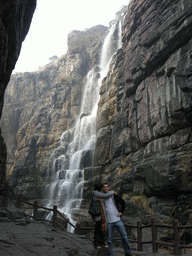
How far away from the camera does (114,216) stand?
545cm

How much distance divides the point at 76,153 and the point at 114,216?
26.2 metres

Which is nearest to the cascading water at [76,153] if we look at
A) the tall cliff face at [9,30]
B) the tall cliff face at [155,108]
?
the tall cliff face at [155,108]

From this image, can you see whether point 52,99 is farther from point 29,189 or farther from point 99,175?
point 99,175

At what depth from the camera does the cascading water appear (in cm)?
2636

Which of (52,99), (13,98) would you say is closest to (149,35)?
(52,99)

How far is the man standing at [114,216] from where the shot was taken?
5422mm

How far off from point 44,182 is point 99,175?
12.3 meters

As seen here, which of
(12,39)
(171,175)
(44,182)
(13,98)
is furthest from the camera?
(13,98)

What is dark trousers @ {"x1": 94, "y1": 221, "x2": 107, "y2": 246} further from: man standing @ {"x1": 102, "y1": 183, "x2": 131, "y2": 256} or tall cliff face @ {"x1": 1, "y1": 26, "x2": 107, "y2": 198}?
tall cliff face @ {"x1": 1, "y1": 26, "x2": 107, "y2": 198}

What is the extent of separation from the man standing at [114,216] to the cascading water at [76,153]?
15387mm

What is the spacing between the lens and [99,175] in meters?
25.6

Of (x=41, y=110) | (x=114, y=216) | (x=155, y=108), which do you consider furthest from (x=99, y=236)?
(x=41, y=110)

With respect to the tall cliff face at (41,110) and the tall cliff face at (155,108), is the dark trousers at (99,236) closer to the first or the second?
the tall cliff face at (155,108)

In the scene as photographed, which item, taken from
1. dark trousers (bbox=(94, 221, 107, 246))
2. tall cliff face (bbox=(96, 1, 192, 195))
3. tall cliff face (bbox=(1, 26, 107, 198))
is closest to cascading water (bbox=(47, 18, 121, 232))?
tall cliff face (bbox=(1, 26, 107, 198))
